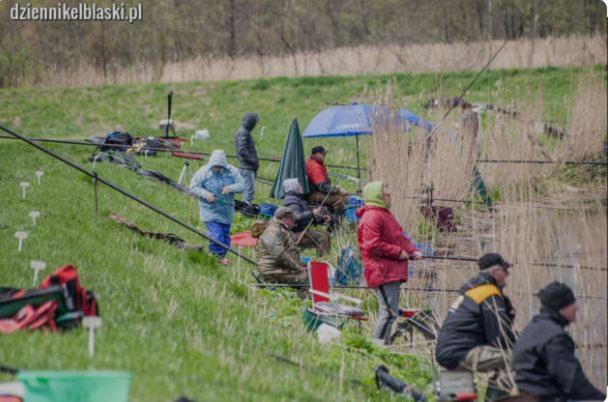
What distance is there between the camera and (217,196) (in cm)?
1282

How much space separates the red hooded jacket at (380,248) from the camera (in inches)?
393

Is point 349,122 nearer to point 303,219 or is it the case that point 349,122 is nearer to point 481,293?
point 303,219

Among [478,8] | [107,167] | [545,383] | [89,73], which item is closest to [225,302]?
[545,383]

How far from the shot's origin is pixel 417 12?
138 ft

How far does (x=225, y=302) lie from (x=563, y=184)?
10.2 ft

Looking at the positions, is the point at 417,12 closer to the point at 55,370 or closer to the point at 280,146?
the point at 280,146

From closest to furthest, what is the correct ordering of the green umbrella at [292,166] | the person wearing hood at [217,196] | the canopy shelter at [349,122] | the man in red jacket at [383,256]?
the man in red jacket at [383,256] → the person wearing hood at [217,196] → the canopy shelter at [349,122] → the green umbrella at [292,166]

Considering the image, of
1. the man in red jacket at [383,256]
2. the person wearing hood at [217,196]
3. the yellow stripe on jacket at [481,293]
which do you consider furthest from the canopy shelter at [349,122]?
the yellow stripe on jacket at [481,293]

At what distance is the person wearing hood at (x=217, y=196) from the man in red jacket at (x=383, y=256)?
282 centimetres

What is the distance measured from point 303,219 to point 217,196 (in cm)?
103

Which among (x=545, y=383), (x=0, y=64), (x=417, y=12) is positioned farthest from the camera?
(x=417, y=12)

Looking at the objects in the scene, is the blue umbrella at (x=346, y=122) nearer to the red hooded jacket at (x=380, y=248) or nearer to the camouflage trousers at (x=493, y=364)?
the red hooded jacket at (x=380, y=248)

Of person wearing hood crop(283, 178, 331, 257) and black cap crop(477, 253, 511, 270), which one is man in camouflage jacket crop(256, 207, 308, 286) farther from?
black cap crop(477, 253, 511, 270)

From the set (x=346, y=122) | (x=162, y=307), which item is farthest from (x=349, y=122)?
(x=162, y=307)
